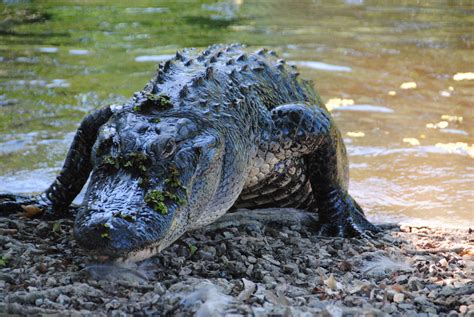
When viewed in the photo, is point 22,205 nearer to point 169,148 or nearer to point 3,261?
point 3,261

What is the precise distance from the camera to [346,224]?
197 inches

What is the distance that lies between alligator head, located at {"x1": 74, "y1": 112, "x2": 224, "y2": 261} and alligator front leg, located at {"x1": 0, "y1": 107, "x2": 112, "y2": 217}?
101cm

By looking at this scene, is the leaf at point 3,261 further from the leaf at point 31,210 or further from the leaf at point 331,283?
the leaf at point 331,283

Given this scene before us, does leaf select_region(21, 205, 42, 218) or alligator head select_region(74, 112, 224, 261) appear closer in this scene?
alligator head select_region(74, 112, 224, 261)

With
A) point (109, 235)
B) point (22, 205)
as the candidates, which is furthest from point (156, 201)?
point (22, 205)

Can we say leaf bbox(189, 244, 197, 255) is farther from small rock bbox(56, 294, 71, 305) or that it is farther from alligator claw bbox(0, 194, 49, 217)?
alligator claw bbox(0, 194, 49, 217)

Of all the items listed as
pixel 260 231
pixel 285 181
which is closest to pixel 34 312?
pixel 260 231

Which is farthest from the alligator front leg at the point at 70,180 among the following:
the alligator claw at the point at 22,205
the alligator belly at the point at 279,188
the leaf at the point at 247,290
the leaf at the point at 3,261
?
the leaf at the point at 247,290

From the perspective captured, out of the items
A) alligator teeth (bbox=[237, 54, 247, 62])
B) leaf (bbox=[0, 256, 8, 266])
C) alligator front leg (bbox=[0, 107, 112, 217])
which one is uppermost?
alligator teeth (bbox=[237, 54, 247, 62])

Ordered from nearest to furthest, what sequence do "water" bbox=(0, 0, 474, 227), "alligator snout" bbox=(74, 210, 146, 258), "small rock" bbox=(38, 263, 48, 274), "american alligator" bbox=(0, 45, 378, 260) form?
1. "alligator snout" bbox=(74, 210, 146, 258)
2. "american alligator" bbox=(0, 45, 378, 260)
3. "small rock" bbox=(38, 263, 48, 274)
4. "water" bbox=(0, 0, 474, 227)

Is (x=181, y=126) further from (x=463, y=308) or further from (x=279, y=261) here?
(x=463, y=308)

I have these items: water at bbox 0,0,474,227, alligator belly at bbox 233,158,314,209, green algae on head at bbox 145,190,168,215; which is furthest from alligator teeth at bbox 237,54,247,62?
water at bbox 0,0,474,227

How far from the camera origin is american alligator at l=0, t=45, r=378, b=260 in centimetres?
331

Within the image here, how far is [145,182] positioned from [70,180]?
1.79 m
